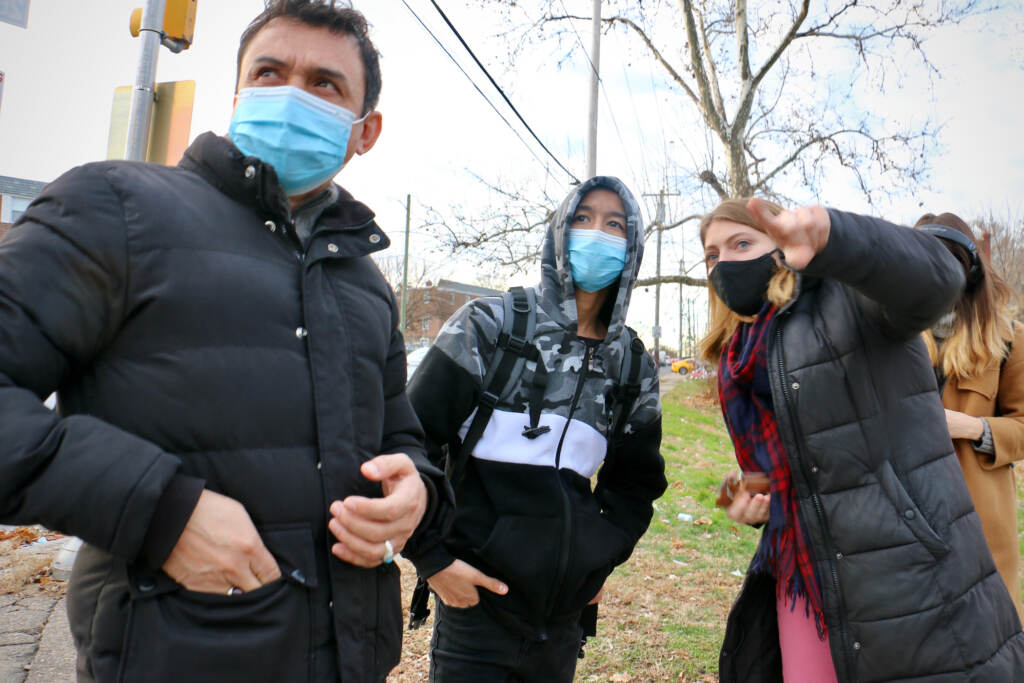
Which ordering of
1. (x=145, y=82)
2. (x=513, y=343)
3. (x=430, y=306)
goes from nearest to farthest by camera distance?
(x=513, y=343), (x=145, y=82), (x=430, y=306)

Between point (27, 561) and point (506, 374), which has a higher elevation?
point (506, 374)

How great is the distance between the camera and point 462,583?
2.10 metres

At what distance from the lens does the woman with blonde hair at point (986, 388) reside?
2.59 metres

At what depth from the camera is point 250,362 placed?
1.33 m

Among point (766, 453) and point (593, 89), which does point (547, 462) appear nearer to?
point (766, 453)

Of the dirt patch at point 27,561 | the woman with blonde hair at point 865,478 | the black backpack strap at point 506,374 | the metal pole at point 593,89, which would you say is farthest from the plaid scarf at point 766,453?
the metal pole at point 593,89

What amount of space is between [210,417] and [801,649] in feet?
6.23

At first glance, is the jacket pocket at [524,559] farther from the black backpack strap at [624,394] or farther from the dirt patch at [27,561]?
the dirt patch at [27,561]

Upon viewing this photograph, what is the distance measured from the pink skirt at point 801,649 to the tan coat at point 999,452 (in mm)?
1010

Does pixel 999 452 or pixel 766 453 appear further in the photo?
pixel 999 452

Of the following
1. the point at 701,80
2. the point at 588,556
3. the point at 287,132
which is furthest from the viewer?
the point at 701,80

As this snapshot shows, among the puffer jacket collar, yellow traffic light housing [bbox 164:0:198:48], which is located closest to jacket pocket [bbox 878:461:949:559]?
the puffer jacket collar

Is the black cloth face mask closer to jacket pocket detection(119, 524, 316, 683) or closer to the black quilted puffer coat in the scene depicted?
the black quilted puffer coat

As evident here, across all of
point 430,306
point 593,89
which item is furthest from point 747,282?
point 430,306
